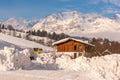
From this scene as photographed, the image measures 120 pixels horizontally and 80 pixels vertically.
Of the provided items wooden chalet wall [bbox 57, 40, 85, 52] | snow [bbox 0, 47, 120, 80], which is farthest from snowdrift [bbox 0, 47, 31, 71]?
wooden chalet wall [bbox 57, 40, 85, 52]

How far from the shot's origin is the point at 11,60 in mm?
8602

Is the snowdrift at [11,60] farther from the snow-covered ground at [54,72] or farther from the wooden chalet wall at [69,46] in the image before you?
the wooden chalet wall at [69,46]

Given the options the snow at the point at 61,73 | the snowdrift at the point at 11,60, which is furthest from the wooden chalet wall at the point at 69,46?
the snowdrift at the point at 11,60

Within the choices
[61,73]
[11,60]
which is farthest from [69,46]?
[61,73]

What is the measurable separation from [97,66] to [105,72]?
1.03 ft

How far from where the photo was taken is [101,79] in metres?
7.16

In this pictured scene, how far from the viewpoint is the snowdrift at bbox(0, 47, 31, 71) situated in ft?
28.0

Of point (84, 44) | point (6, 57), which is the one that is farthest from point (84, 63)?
point (84, 44)

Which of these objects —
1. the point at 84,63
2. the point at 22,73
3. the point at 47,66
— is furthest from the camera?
the point at 47,66

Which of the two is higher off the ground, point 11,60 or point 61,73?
point 11,60

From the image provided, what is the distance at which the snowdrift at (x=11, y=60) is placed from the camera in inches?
336

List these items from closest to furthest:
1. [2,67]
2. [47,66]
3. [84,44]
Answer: [2,67] < [47,66] < [84,44]

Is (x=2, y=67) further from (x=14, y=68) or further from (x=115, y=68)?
(x=115, y=68)

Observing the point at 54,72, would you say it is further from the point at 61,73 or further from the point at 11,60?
the point at 11,60
